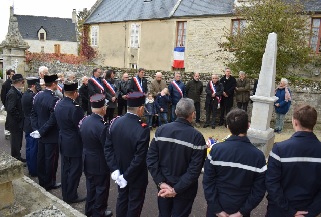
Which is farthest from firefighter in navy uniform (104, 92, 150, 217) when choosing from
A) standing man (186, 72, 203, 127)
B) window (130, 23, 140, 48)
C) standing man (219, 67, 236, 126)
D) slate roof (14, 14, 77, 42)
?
slate roof (14, 14, 77, 42)

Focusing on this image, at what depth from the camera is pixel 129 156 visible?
428 centimetres

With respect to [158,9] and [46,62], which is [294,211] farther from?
[158,9]

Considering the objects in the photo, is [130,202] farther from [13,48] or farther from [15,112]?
[13,48]

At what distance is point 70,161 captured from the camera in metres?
5.51

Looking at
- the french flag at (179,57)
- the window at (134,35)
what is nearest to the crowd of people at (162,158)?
the french flag at (179,57)

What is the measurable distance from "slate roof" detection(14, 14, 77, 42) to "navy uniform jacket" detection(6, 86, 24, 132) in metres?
52.9

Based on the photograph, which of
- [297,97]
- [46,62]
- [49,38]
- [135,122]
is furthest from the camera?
[49,38]

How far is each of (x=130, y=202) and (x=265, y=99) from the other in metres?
4.34

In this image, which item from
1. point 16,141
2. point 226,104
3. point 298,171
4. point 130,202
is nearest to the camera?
point 298,171

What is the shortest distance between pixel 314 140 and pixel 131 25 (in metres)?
25.2

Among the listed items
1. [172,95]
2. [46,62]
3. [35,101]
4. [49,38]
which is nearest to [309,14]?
[172,95]

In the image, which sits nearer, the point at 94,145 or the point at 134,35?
the point at 94,145

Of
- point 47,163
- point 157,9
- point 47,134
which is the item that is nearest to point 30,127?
point 47,134

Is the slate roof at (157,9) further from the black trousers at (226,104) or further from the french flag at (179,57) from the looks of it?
the black trousers at (226,104)
